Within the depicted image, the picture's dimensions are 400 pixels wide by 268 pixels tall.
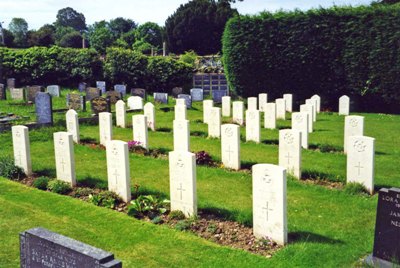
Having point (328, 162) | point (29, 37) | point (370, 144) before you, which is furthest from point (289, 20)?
point (29, 37)

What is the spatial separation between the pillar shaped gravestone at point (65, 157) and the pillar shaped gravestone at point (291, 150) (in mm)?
4360

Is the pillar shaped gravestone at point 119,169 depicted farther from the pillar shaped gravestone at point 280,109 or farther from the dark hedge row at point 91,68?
the dark hedge row at point 91,68

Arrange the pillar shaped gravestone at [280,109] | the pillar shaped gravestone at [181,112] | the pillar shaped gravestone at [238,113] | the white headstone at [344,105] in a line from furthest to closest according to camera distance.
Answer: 1. the white headstone at [344,105]
2. the pillar shaped gravestone at [280,109]
3. the pillar shaped gravestone at [238,113]
4. the pillar shaped gravestone at [181,112]

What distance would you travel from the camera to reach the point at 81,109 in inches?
826

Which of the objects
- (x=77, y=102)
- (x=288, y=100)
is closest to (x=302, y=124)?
(x=288, y=100)

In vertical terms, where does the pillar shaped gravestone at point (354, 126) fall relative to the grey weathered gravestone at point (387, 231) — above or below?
above

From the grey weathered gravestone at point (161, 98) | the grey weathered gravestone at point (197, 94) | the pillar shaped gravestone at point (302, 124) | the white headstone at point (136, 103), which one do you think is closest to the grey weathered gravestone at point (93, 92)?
the white headstone at point (136, 103)

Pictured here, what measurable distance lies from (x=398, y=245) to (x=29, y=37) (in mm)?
63542

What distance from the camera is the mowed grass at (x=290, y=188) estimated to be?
6227mm

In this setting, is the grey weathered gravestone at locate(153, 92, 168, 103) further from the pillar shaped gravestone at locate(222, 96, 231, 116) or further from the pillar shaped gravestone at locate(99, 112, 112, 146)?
the pillar shaped gravestone at locate(99, 112, 112, 146)

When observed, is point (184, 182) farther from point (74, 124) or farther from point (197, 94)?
point (197, 94)

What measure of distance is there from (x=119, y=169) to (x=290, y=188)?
131 inches

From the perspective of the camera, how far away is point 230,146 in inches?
432

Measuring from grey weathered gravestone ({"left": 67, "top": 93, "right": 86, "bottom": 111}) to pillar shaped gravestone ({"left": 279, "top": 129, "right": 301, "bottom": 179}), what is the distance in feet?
42.5
